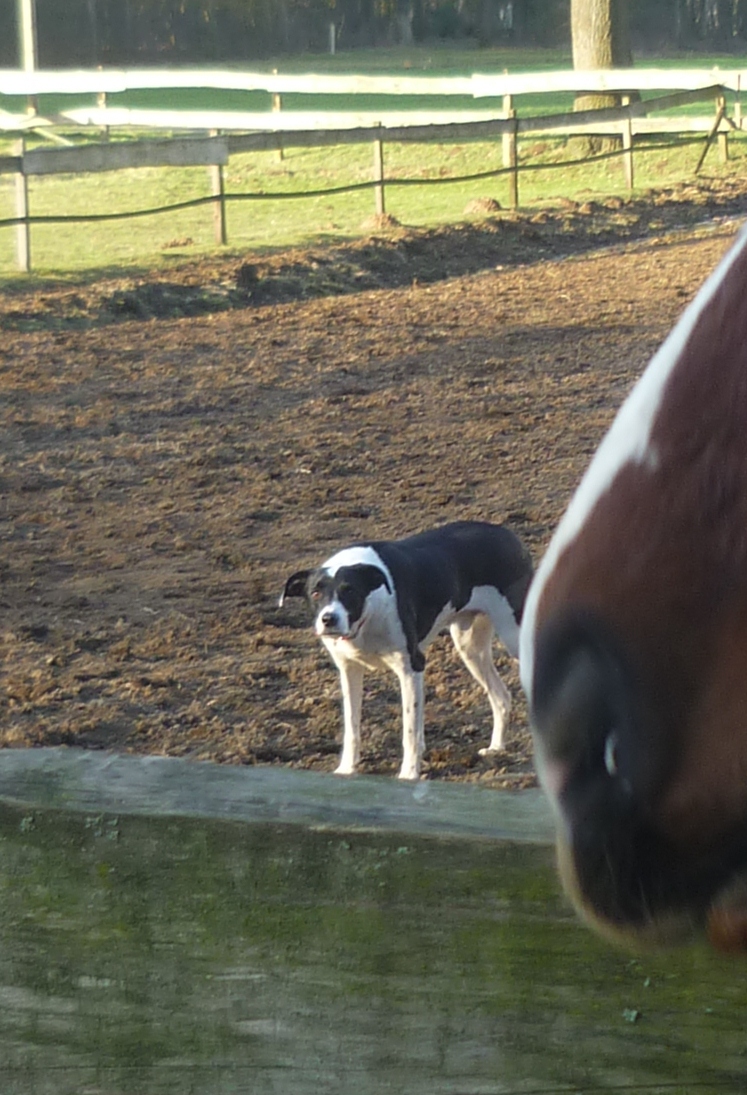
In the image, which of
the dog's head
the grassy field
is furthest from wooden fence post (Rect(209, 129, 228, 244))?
the dog's head

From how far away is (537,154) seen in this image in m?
21.0

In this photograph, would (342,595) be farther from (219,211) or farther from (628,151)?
(628,151)

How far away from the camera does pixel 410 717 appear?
441cm

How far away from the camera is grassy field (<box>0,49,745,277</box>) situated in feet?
46.3

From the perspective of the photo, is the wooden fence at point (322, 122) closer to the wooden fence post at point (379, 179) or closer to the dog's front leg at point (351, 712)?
the wooden fence post at point (379, 179)

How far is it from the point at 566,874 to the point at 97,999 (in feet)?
2.49

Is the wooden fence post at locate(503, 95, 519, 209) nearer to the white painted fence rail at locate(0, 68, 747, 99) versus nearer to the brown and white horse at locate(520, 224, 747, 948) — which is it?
the white painted fence rail at locate(0, 68, 747, 99)

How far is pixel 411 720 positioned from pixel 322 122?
1888cm

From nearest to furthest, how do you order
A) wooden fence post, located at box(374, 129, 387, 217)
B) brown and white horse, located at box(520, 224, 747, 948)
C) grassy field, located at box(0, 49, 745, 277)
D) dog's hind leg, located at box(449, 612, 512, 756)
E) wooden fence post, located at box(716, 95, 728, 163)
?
1. brown and white horse, located at box(520, 224, 747, 948)
2. dog's hind leg, located at box(449, 612, 512, 756)
3. grassy field, located at box(0, 49, 745, 277)
4. wooden fence post, located at box(374, 129, 387, 217)
5. wooden fence post, located at box(716, 95, 728, 163)

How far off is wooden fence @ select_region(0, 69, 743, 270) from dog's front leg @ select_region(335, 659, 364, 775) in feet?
30.1

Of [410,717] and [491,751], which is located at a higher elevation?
[410,717]

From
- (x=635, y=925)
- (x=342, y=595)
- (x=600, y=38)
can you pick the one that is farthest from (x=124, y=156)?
(x=635, y=925)

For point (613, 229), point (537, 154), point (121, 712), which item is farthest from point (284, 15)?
point (121, 712)

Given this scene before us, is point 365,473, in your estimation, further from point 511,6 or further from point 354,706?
point 511,6
